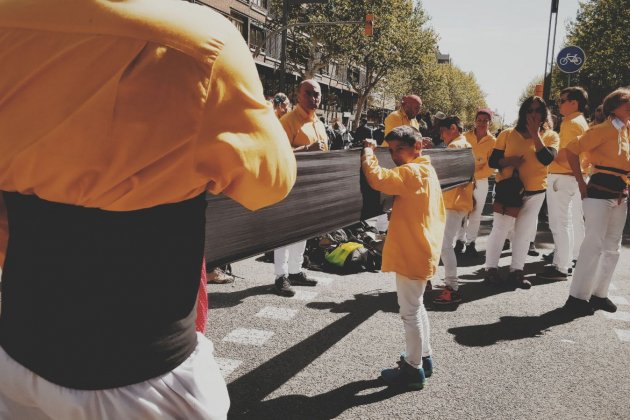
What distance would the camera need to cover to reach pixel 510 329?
456 cm

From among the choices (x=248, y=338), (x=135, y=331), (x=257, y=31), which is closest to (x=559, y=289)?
(x=248, y=338)

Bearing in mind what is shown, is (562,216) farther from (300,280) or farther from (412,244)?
(412,244)

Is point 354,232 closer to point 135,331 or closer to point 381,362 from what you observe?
point 381,362

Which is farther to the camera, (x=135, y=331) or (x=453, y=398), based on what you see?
(x=453, y=398)

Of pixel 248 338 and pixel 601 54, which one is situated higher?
pixel 601 54

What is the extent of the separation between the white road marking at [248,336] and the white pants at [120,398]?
113 inches

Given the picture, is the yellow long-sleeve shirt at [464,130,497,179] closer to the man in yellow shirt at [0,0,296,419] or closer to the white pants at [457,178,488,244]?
the white pants at [457,178,488,244]

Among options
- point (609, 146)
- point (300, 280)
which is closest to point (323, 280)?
point (300, 280)

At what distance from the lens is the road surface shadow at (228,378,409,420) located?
2.99 meters

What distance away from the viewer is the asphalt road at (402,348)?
315 cm

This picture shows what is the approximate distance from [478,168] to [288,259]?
3327 millimetres

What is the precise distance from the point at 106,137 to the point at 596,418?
3.31 m

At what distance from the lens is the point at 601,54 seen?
26969mm

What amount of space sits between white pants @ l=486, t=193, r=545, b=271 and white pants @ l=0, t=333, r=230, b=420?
528 centimetres
